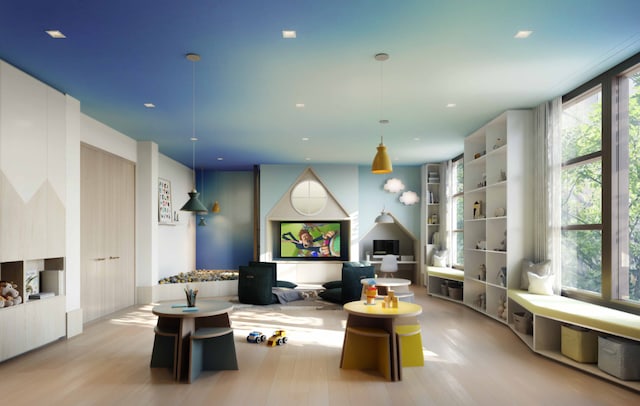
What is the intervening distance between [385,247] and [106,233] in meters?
6.47

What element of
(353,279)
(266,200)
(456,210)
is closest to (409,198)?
(456,210)

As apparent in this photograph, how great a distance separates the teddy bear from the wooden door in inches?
67.6

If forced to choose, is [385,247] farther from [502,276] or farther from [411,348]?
[411,348]

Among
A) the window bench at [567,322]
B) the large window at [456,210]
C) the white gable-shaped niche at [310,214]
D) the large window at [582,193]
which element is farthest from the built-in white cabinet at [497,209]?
the white gable-shaped niche at [310,214]

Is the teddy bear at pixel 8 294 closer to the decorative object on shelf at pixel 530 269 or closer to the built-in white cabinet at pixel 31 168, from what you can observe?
the built-in white cabinet at pixel 31 168

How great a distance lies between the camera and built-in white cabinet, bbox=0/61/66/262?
15.1ft

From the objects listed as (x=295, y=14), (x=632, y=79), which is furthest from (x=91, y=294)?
(x=632, y=79)

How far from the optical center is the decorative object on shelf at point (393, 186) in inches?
453

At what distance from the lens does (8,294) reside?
473 cm

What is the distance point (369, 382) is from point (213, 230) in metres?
8.82

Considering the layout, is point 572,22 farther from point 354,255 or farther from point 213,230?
point 213,230

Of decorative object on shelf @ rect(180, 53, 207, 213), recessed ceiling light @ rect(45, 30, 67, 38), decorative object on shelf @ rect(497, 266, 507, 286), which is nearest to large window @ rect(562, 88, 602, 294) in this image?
decorative object on shelf @ rect(497, 266, 507, 286)

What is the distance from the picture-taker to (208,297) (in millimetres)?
9266

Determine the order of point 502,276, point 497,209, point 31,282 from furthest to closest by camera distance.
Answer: point 497,209
point 502,276
point 31,282
